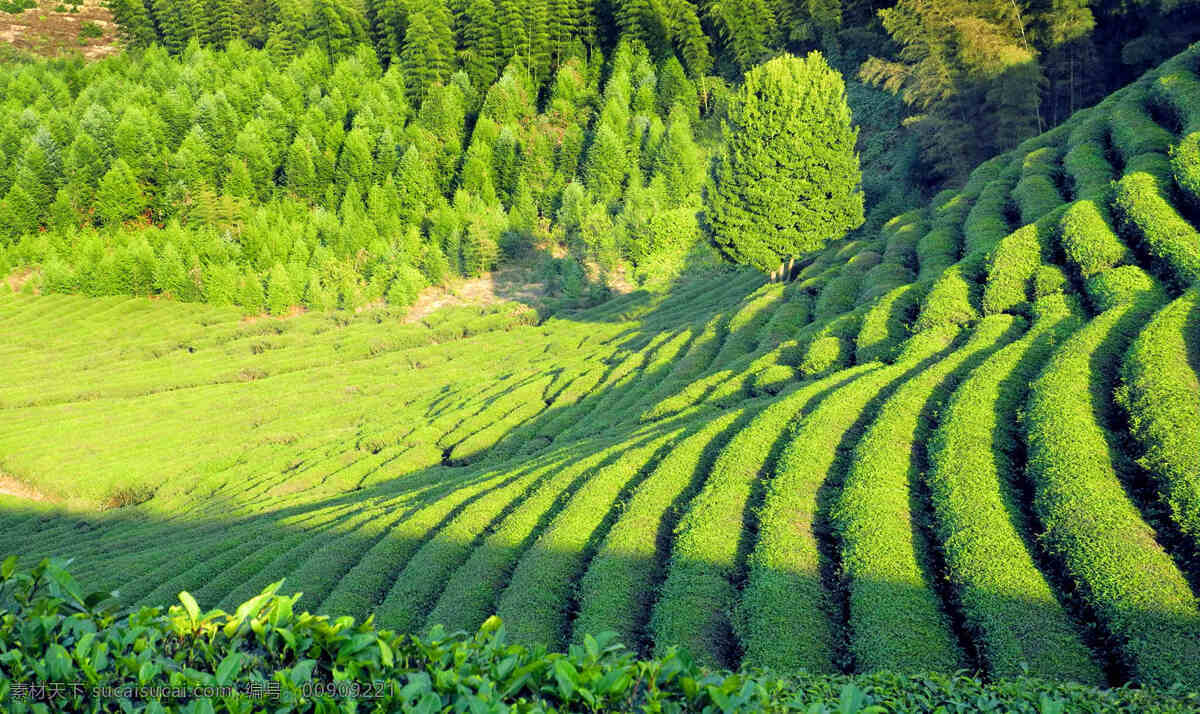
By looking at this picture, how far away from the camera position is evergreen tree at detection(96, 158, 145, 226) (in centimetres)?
7312

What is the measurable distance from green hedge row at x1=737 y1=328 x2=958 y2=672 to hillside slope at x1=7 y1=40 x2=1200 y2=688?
0.18ft

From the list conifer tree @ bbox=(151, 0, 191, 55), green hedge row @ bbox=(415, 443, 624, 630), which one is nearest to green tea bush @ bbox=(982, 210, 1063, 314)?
green hedge row @ bbox=(415, 443, 624, 630)

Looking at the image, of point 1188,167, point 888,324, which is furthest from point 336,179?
point 1188,167

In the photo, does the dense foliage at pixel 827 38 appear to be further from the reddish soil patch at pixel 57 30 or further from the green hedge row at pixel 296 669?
the green hedge row at pixel 296 669

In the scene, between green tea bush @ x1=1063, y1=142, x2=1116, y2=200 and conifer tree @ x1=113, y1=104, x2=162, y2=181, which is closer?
green tea bush @ x1=1063, y1=142, x2=1116, y2=200

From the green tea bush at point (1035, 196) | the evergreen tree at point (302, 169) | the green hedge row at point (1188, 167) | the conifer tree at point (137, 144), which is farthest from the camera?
the evergreen tree at point (302, 169)

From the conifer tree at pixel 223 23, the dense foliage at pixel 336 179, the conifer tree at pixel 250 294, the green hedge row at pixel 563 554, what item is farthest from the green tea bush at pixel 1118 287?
the conifer tree at pixel 223 23

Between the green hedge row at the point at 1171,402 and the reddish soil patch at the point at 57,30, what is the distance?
14170cm

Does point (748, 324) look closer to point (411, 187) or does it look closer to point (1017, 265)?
point (1017, 265)

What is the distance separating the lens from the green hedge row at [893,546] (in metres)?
11.2

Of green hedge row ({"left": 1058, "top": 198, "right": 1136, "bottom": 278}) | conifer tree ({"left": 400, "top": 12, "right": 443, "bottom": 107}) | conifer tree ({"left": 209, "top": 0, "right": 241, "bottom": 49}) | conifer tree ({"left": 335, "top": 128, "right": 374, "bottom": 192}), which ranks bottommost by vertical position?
green hedge row ({"left": 1058, "top": 198, "right": 1136, "bottom": 278})

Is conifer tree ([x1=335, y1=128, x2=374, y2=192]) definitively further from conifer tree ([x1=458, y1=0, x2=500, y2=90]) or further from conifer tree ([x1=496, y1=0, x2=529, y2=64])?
conifer tree ([x1=496, y1=0, x2=529, y2=64])

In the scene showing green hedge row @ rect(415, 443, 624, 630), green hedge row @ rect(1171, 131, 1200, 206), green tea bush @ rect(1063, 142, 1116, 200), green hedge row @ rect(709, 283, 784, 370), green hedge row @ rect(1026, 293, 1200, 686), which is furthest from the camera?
green hedge row @ rect(709, 283, 784, 370)

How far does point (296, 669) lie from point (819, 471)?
1357 cm
